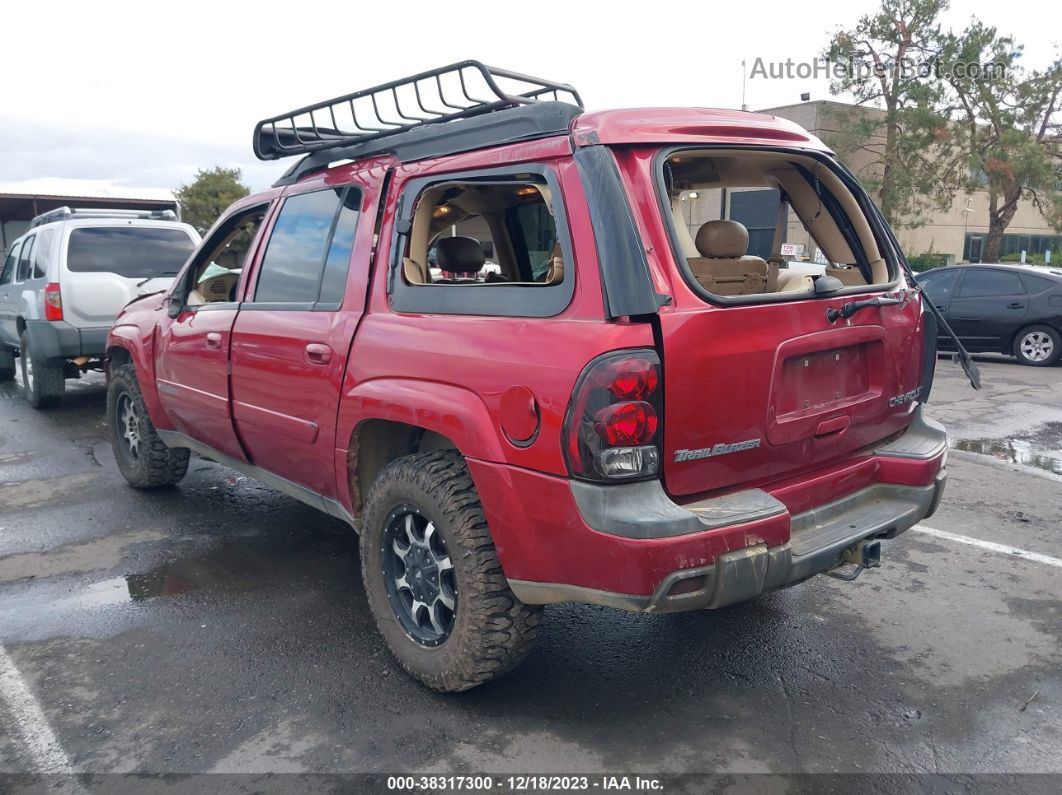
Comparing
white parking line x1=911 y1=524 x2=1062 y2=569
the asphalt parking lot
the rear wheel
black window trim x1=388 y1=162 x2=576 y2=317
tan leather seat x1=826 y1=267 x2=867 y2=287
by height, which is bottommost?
the rear wheel

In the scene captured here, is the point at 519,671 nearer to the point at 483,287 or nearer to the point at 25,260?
the point at 483,287

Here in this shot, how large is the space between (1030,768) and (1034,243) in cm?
4435

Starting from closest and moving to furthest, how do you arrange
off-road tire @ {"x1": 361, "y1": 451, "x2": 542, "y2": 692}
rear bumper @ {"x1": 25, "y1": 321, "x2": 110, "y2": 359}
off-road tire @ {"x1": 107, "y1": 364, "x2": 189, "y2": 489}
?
off-road tire @ {"x1": 361, "y1": 451, "x2": 542, "y2": 692} → off-road tire @ {"x1": 107, "y1": 364, "x2": 189, "y2": 489} → rear bumper @ {"x1": 25, "y1": 321, "x2": 110, "y2": 359}

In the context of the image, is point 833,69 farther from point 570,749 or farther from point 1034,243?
point 570,749

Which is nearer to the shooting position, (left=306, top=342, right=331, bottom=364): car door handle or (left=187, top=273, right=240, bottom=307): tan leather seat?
(left=306, top=342, right=331, bottom=364): car door handle

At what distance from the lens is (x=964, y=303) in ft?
39.9

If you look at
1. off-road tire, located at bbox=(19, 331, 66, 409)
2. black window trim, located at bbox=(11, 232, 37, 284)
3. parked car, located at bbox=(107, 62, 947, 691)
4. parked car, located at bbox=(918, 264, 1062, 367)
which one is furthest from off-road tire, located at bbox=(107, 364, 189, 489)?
parked car, located at bbox=(918, 264, 1062, 367)

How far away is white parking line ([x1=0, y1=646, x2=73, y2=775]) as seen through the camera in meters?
2.82

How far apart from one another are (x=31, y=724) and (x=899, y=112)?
85.3 ft

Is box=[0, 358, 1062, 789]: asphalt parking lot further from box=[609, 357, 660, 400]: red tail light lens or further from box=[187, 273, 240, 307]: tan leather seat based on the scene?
box=[187, 273, 240, 307]: tan leather seat

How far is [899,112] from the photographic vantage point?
954 inches

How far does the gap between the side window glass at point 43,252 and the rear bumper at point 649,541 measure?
25.2ft

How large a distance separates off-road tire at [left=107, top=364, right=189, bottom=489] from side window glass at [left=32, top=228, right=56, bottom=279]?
144 inches

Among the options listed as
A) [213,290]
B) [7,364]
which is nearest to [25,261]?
[7,364]
